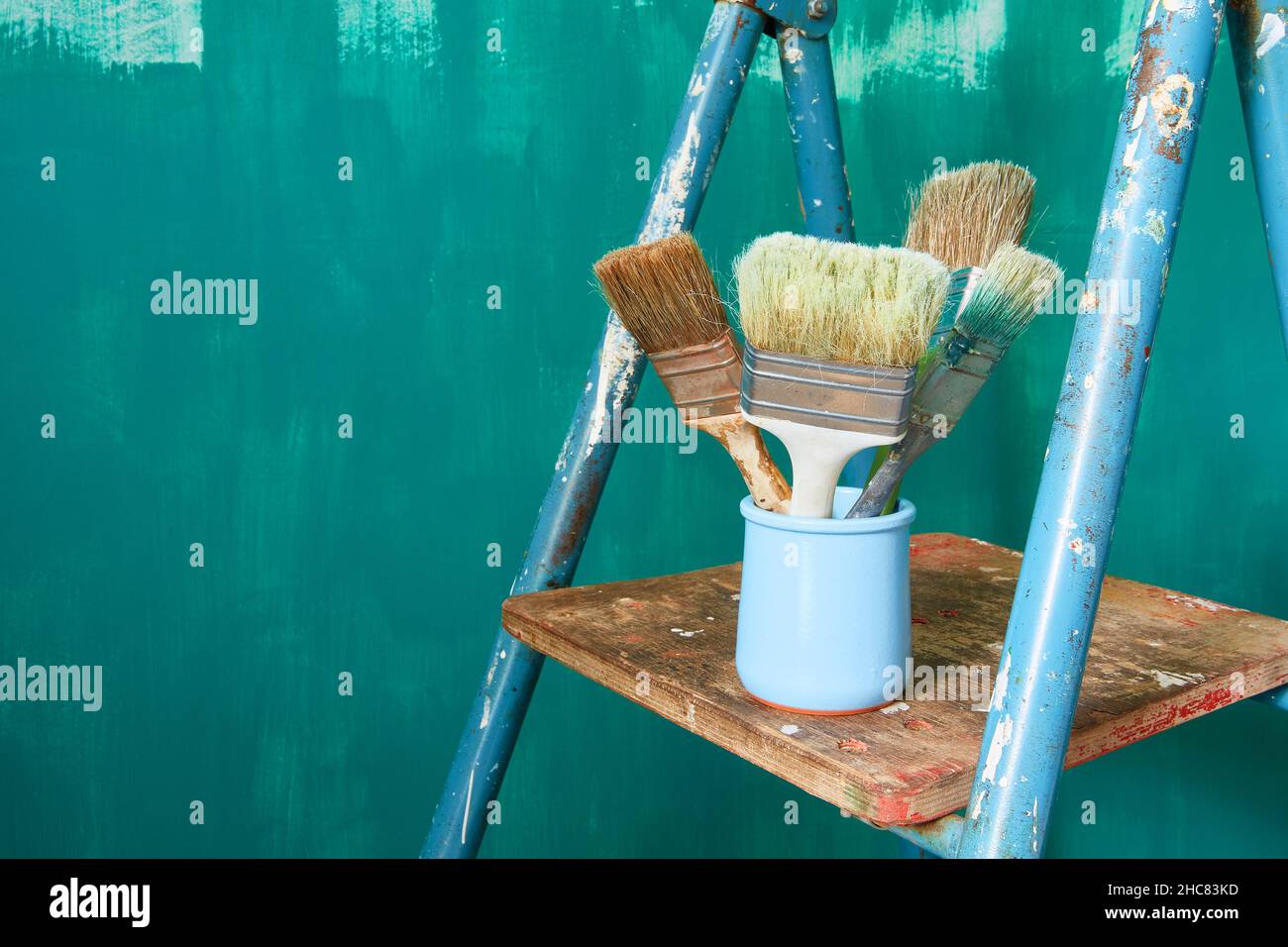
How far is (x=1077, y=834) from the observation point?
1677 millimetres

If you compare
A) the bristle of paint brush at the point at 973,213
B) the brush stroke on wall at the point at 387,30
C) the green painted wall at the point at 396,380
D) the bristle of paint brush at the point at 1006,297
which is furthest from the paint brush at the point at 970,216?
the brush stroke on wall at the point at 387,30

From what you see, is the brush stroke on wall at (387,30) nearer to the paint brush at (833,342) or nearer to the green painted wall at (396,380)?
the green painted wall at (396,380)

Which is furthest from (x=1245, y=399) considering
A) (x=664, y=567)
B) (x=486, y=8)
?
(x=486, y=8)

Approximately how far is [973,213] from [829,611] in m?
0.33

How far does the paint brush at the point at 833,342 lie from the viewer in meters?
0.69

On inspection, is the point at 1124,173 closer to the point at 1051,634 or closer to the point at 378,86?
the point at 1051,634

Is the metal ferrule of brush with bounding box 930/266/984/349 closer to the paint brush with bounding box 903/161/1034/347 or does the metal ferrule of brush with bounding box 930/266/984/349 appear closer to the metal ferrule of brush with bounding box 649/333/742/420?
the paint brush with bounding box 903/161/1034/347

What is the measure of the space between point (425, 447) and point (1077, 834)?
1.05 m

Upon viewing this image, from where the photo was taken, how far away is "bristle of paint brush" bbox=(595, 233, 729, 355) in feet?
2.58

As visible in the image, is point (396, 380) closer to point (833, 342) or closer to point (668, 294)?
point (668, 294)

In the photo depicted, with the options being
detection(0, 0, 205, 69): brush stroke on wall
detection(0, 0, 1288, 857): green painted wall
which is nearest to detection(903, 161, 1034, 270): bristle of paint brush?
detection(0, 0, 1288, 857): green painted wall

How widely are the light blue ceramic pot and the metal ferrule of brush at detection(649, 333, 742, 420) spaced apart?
0.08 meters

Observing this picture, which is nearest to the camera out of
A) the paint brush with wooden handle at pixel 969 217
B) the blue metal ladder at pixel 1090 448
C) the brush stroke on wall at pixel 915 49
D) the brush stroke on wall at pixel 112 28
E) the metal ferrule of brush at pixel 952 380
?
the blue metal ladder at pixel 1090 448

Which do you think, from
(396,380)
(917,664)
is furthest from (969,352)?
(396,380)
